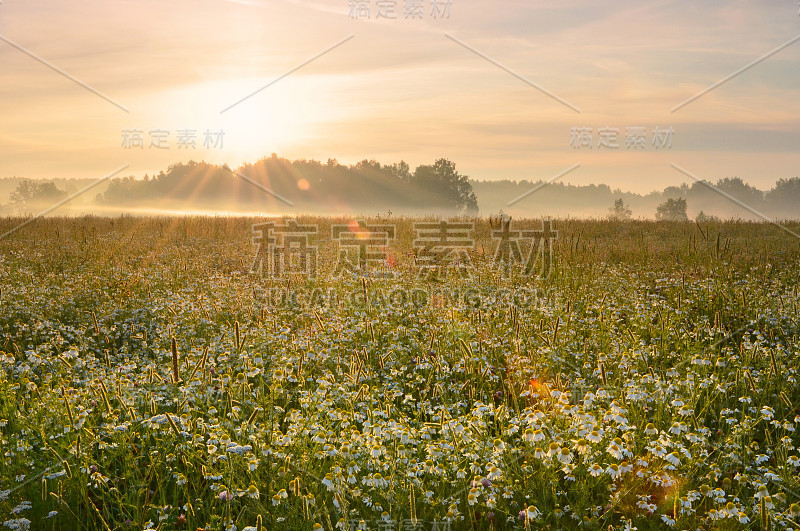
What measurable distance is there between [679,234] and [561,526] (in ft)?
66.1

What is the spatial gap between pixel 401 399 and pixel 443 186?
401 feet

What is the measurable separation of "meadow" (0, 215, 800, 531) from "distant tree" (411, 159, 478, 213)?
377 ft

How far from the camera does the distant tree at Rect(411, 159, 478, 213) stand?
126062 millimetres

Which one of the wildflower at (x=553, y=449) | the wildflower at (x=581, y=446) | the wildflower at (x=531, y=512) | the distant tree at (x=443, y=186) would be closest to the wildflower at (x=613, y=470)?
the wildflower at (x=581, y=446)

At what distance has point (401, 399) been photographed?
6.11m

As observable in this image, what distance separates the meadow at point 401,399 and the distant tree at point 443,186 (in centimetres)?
11483

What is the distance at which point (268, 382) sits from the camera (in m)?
6.25

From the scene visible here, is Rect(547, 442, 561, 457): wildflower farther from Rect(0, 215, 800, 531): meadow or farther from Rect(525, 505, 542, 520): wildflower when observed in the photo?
Rect(525, 505, 542, 520): wildflower

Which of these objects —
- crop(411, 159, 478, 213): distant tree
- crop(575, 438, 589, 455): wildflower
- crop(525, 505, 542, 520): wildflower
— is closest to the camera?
crop(525, 505, 542, 520): wildflower

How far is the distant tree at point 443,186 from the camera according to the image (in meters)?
126

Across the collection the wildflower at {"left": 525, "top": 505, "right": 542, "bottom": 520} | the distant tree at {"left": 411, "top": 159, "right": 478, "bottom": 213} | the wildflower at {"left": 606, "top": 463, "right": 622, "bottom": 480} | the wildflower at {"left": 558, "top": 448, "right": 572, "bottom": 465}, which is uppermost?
the distant tree at {"left": 411, "top": 159, "right": 478, "bottom": 213}

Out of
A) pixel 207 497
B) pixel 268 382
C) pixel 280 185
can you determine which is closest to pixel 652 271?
pixel 268 382

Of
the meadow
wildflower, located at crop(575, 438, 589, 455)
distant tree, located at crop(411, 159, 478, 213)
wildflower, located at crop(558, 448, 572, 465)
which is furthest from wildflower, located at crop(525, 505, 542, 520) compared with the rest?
distant tree, located at crop(411, 159, 478, 213)

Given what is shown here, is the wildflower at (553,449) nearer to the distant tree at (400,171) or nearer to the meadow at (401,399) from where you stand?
the meadow at (401,399)
